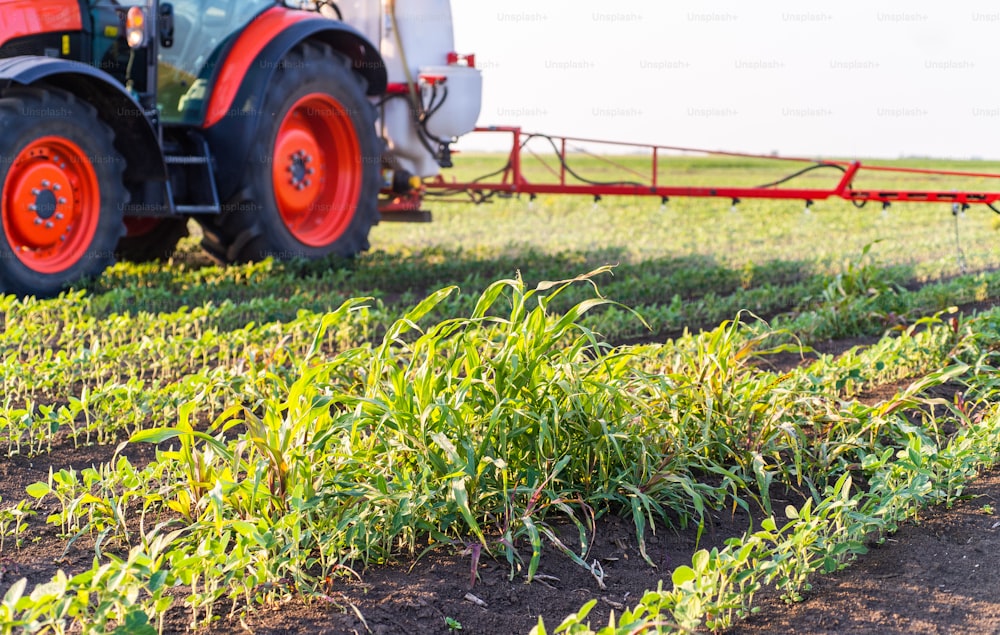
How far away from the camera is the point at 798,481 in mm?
3045

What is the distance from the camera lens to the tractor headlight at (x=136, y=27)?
19.3 feet

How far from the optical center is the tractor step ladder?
624cm

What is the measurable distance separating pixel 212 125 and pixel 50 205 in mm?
1171

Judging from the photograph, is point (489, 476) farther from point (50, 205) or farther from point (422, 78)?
point (422, 78)

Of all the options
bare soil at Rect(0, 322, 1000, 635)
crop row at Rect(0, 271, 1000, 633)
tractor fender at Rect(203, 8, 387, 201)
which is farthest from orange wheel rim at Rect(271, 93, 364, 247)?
bare soil at Rect(0, 322, 1000, 635)

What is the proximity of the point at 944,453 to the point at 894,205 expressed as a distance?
47.7ft

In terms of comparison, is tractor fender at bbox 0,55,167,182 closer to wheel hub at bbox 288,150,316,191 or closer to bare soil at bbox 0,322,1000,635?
wheel hub at bbox 288,150,316,191

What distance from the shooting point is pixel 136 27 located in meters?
5.89

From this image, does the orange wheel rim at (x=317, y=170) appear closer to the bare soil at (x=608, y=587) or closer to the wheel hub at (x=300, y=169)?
the wheel hub at (x=300, y=169)

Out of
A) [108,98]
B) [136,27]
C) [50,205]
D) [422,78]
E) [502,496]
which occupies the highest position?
[136,27]

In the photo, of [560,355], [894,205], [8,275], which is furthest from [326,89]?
[894,205]

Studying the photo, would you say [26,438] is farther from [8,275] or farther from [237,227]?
[237,227]

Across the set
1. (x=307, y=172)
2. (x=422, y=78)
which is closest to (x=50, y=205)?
(x=307, y=172)

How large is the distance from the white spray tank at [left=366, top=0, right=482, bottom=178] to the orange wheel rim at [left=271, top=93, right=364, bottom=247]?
27.9 inches
